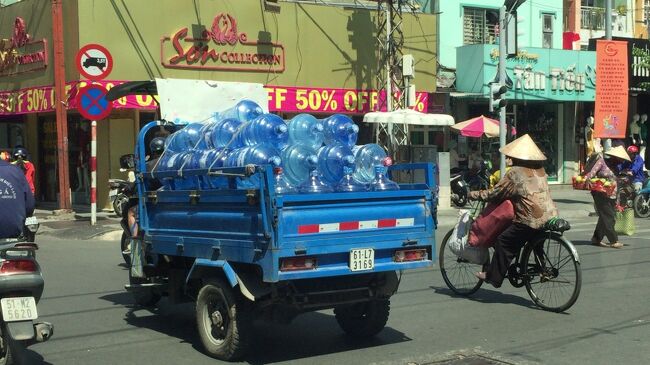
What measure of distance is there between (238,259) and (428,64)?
18.2 meters

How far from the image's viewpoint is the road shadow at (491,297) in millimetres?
8453

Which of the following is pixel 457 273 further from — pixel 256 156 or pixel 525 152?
pixel 256 156

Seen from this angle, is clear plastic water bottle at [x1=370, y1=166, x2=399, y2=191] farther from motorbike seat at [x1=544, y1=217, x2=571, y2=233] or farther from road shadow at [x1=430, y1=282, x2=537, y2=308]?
road shadow at [x1=430, y1=282, x2=537, y2=308]

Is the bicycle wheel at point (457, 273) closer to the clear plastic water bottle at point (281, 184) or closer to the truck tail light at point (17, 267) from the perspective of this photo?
the clear plastic water bottle at point (281, 184)

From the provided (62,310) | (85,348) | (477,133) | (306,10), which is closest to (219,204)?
(85,348)

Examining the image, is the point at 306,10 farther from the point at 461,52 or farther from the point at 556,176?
the point at 556,176

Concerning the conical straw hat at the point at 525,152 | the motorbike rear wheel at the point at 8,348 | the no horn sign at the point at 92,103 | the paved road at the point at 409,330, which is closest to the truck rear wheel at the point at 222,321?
the paved road at the point at 409,330

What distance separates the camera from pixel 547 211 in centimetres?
793

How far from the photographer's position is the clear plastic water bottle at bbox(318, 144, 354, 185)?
20.4 ft

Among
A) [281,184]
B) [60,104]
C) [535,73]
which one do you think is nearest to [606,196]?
[281,184]

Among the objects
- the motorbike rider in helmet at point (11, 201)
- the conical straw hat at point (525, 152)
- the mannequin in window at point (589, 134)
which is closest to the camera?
the motorbike rider in helmet at point (11, 201)

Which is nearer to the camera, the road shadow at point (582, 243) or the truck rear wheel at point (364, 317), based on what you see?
the truck rear wheel at point (364, 317)

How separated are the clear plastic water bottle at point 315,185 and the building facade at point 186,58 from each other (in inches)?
497

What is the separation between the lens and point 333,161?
623 centimetres
